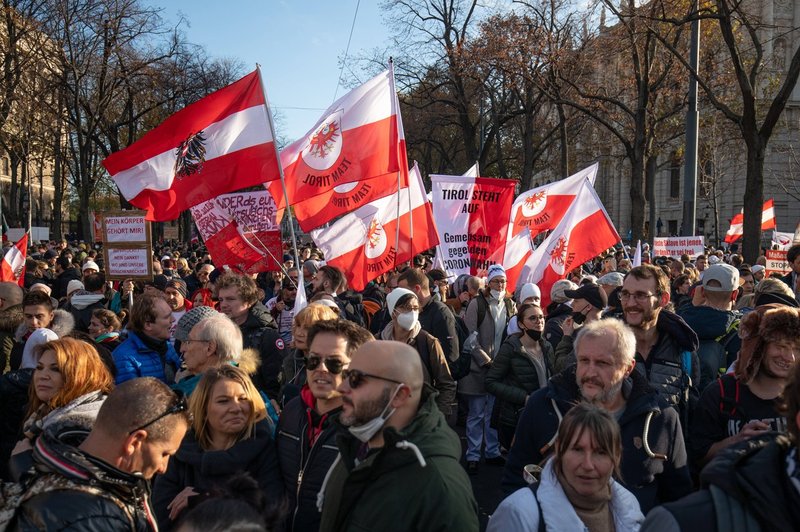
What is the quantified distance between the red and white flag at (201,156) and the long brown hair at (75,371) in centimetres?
380

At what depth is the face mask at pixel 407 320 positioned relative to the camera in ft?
19.5

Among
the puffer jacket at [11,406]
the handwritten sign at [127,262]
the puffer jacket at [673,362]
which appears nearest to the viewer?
the puffer jacket at [673,362]

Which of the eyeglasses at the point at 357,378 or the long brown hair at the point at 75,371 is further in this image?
the long brown hair at the point at 75,371

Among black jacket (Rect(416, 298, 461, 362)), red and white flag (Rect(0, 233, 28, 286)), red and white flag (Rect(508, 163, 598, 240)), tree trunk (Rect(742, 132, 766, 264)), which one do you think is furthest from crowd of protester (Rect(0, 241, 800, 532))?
tree trunk (Rect(742, 132, 766, 264))

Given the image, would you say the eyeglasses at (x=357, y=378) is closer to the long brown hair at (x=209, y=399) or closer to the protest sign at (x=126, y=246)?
the long brown hair at (x=209, y=399)

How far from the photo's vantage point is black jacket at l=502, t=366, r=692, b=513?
345 centimetres

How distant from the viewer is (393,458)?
2455mm

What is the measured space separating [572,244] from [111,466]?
7967 mm

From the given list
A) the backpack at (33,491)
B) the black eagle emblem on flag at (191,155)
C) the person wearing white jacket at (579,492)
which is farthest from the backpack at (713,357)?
the black eagle emblem on flag at (191,155)

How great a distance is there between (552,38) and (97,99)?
1876 cm

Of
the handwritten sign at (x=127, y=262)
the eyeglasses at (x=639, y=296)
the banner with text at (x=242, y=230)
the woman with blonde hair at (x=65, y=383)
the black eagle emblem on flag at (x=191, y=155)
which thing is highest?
the black eagle emblem on flag at (x=191, y=155)

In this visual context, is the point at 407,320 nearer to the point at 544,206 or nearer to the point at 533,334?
the point at 533,334

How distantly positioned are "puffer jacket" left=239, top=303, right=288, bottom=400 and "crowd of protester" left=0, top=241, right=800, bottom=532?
0.07 ft

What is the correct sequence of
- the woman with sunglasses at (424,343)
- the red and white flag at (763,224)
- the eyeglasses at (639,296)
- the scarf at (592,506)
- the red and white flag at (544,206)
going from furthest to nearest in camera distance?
the red and white flag at (763,224), the red and white flag at (544,206), the woman with sunglasses at (424,343), the eyeglasses at (639,296), the scarf at (592,506)
